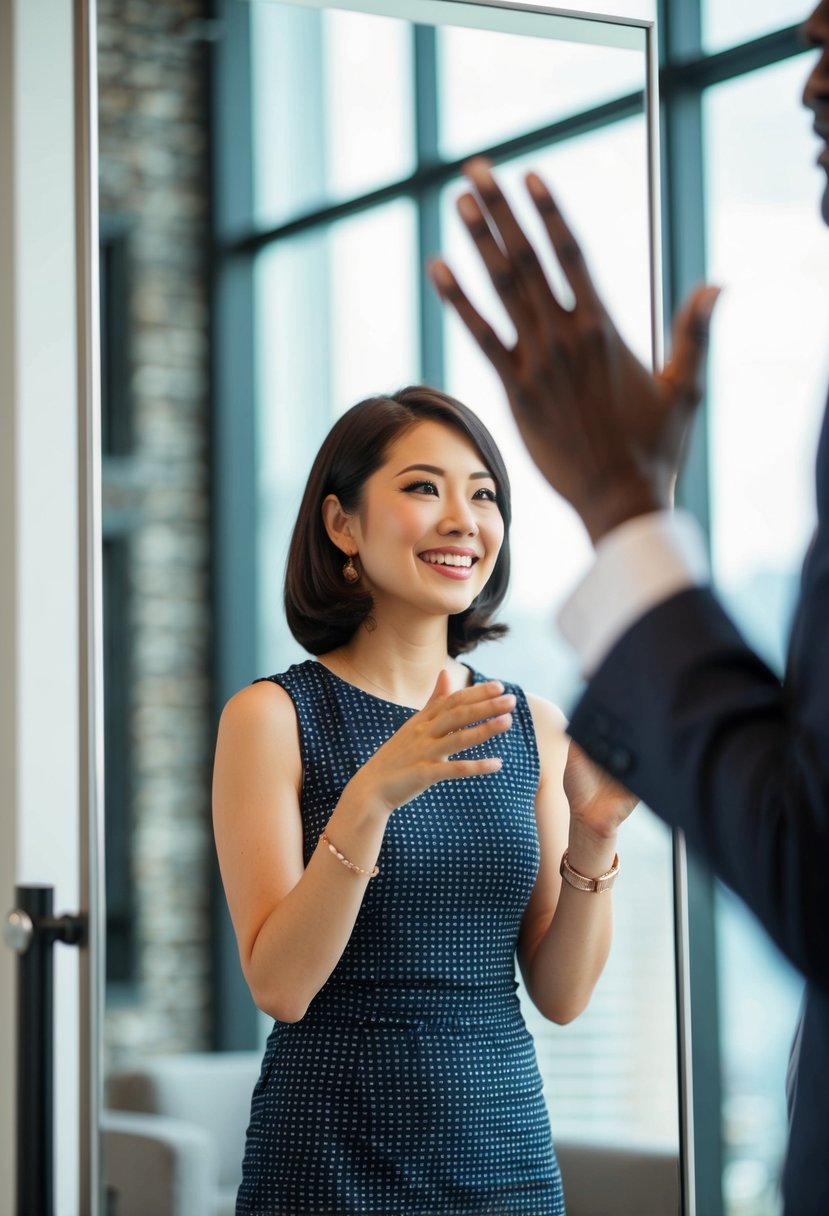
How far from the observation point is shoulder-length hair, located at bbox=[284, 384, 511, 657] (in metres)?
1.74

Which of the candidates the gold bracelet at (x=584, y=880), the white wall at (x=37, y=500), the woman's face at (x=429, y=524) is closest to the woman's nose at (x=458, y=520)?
the woman's face at (x=429, y=524)

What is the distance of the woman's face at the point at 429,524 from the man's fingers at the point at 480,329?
0.83 metres

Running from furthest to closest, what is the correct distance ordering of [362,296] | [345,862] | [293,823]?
[362,296] < [293,823] < [345,862]

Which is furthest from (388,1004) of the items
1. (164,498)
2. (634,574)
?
(164,498)

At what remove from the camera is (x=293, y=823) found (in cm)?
160

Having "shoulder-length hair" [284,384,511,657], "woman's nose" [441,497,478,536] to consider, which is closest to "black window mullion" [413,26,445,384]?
"shoulder-length hair" [284,384,511,657]

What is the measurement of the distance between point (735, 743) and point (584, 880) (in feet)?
3.13

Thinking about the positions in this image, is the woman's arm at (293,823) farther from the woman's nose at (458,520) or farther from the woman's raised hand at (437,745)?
the woman's nose at (458,520)

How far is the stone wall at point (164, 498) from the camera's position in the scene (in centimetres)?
577

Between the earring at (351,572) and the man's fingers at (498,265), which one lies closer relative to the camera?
the man's fingers at (498,265)

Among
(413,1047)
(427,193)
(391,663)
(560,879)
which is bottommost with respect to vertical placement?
(413,1047)

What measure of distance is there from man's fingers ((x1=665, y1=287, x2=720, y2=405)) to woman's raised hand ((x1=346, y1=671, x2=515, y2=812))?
48 cm

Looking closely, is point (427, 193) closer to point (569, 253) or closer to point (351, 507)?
point (351, 507)

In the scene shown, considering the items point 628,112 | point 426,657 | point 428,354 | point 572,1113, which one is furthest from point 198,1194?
point 428,354
